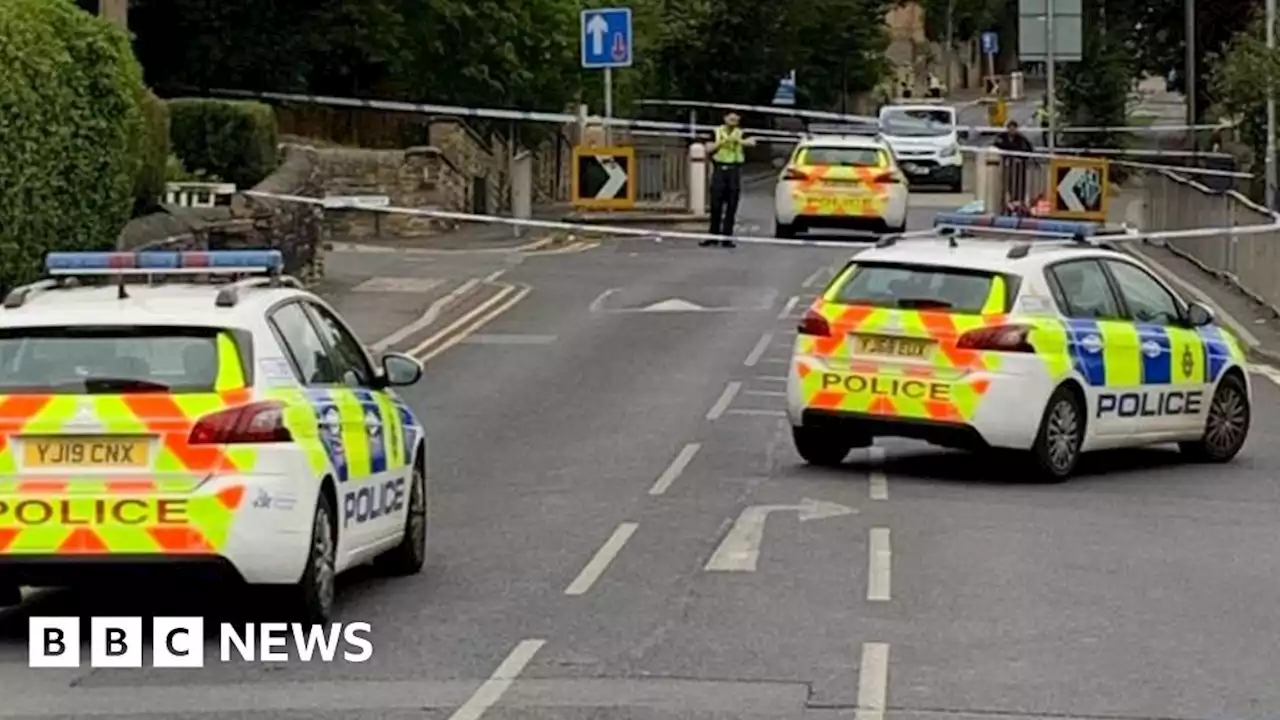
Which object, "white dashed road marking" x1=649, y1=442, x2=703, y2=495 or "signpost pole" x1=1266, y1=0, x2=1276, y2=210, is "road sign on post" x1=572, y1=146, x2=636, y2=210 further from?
"white dashed road marking" x1=649, y1=442, x2=703, y2=495

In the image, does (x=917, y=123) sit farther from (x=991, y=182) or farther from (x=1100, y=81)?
(x=991, y=182)

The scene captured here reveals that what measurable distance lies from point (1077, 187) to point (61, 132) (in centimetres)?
1817

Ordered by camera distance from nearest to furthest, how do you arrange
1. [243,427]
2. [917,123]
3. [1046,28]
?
[243,427] → [1046,28] → [917,123]

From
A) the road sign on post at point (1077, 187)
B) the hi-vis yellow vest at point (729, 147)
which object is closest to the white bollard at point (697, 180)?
the hi-vis yellow vest at point (729, 147)

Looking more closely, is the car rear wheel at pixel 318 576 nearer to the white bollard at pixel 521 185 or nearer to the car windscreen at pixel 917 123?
the white bollard at pixel 521 185

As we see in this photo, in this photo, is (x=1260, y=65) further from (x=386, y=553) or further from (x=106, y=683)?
(x=106, y=683)

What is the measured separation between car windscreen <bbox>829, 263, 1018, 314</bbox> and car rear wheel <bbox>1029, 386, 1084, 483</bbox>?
2.41 ft

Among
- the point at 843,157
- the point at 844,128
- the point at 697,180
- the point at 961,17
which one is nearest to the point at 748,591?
the point at 843,157

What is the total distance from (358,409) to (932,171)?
42324 mm

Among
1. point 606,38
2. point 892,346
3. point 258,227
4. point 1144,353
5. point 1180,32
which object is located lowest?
point 1144,353

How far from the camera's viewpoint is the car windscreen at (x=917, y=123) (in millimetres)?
55250

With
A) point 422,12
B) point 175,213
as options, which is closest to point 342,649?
point 175,213

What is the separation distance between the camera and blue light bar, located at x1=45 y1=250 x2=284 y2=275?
12.4 meters

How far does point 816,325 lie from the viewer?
18.0m
